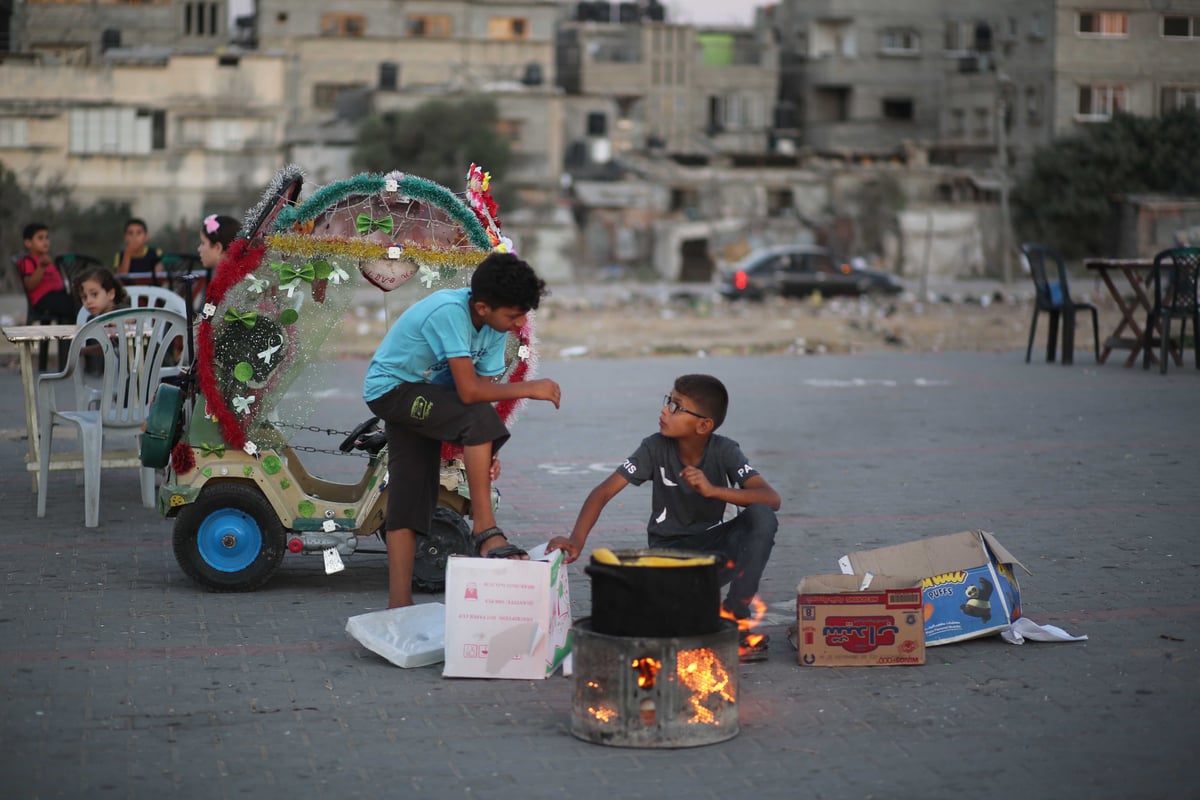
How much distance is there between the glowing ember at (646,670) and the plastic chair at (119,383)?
4834 millimetres

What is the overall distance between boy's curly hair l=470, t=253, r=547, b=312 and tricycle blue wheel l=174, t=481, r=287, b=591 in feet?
5.76

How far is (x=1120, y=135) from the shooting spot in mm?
53344

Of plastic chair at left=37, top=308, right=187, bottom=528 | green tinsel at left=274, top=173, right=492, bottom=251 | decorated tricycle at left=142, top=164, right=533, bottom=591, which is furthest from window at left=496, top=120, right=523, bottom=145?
decorated tricycle at left=142, top=164, right=533, bottom=591

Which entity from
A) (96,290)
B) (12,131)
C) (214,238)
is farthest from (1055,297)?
(12,131)

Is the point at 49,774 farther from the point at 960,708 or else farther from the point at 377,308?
the point at 377,308

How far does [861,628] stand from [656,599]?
130cm

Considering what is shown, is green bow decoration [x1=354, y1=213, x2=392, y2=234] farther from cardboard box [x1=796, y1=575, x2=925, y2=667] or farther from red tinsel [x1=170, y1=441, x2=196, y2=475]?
cardboard box [x1=796, y1=575, x2=925, y2=667]

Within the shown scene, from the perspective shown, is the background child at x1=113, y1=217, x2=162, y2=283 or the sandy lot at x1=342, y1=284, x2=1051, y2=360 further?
the sandy lot at x1=342, y1=284, x2=1051, y2=360

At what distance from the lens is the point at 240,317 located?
24.5 feet

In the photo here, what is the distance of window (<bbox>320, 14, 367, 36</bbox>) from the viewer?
64188mm

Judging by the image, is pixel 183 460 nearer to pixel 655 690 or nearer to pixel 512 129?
pixel 655 690

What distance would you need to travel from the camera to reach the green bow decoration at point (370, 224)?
24.9 ft

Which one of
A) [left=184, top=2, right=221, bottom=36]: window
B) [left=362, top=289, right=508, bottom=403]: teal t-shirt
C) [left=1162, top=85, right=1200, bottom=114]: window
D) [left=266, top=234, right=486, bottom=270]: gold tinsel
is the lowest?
[left=362, top=289, right=508, bottom=403]: teal t-shirt

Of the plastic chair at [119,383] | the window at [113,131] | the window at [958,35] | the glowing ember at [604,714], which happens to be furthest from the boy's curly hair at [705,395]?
the window at [958,35]
